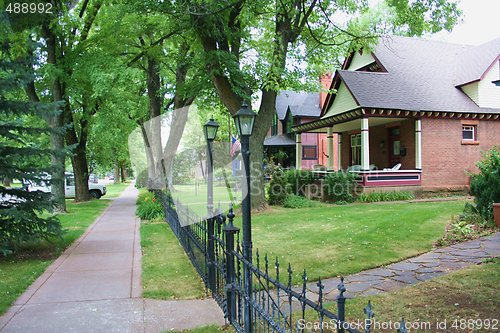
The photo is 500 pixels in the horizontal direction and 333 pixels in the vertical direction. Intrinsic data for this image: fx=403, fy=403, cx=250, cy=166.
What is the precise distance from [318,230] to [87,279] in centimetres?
571

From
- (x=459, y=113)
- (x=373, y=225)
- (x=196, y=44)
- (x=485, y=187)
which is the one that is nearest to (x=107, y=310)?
(x=373, y=225)

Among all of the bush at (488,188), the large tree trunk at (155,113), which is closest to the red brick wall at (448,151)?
the bush at (488,188)

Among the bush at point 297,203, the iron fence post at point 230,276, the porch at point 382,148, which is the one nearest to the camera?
the iron fence post at point 230,276

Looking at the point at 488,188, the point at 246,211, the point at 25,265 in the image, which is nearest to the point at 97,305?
the point at 246,211

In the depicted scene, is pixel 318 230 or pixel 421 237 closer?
pixel 421 237

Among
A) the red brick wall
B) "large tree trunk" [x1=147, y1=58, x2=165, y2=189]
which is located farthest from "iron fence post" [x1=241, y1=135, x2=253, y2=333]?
"large tree trunk" [x1=147, y1=58, x2=165, y2=189]

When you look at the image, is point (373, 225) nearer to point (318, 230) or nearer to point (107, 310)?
point (318, 230)

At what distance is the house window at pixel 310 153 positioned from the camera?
32.9 m

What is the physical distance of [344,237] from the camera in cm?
905

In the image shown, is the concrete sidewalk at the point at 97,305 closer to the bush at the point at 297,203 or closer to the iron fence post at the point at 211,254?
the iron fence post at the point at 211,254

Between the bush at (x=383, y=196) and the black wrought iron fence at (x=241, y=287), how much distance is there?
10.7m

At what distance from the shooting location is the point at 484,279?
5.46 meters

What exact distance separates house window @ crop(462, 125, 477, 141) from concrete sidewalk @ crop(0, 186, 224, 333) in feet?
58.0

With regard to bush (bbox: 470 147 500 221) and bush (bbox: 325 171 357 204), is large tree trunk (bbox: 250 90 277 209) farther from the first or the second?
bush (bbox: 470 147 500 221)
